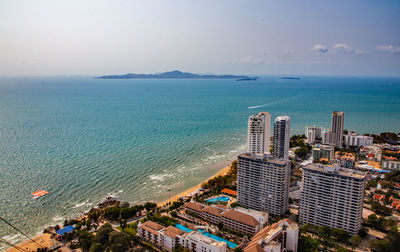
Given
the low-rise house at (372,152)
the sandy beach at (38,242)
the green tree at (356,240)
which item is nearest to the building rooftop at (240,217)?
the green tree at (356,240)

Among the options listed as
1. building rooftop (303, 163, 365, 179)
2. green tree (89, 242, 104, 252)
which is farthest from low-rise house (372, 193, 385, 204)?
green tree (89, 242, 104, 252)

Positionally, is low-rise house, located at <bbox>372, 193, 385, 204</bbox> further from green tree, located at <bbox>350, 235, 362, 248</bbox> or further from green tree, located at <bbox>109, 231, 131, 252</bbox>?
green tree, located at <bbox>109, 231, 131, 252</bbox>

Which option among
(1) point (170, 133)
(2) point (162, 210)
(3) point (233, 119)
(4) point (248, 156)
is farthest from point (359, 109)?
(2) point (162, 210)

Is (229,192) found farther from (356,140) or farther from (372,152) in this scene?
(356,140)

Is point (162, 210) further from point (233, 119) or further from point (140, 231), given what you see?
point (233, 119)

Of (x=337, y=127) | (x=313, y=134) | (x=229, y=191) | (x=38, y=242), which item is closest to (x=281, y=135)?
(x=229, y=191)
